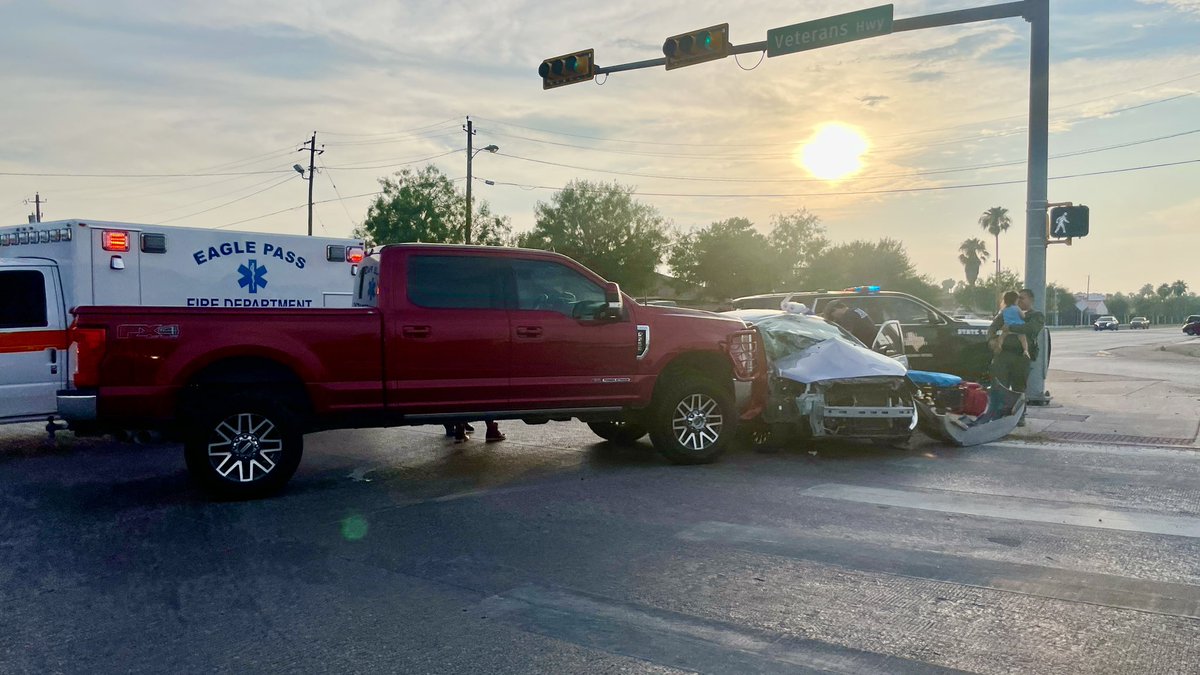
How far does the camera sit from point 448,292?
27.2ft

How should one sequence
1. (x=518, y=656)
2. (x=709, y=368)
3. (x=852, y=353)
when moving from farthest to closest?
1. (x=852, y=353)
2. (x=709, y=368)
3. (x=518, y=656)

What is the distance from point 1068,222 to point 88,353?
12.7m

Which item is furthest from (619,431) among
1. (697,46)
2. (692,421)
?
(697,46)

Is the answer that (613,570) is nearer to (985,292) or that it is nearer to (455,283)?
(455,283)

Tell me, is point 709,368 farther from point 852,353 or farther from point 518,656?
point 518,656

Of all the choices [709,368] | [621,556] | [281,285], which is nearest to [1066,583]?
[621,556]

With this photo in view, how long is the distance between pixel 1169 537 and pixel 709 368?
14.3ft

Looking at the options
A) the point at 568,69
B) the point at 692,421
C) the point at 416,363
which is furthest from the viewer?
the point at 568,69

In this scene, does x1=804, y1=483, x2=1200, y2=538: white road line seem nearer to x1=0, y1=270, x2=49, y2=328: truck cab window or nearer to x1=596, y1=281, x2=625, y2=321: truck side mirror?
x1=596, y1=281, x2=625, y2=321: truck side mirror

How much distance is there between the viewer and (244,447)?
7.56 meters

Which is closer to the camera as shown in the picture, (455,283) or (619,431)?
(455,283)

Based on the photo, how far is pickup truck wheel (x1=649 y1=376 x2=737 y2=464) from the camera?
904cm

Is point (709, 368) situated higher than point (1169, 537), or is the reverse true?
point (709, 368)

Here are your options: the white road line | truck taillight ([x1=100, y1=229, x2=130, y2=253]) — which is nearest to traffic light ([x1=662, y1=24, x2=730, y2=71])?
truck taillight ([x1=100, y1=229, x2=130, y2=253])
